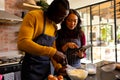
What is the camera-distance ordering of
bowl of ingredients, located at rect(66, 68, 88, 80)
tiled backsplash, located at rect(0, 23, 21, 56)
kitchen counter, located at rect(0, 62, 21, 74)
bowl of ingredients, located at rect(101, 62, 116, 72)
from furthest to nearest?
1. tiled backsplash, located at rect(0, 23, 21, 56)
2. kitchen counter, located at rect(0, 62, 21, 74)
3. bowl of ingredients, located at rect(101, 62, 116, 72)
4. bowl of ingredients, located at rect(66, 68, 88, 80)

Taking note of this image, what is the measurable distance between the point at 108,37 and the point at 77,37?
1998mm

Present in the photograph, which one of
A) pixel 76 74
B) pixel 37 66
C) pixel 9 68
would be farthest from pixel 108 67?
pixel 9 68

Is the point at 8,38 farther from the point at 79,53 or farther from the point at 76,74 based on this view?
the point at 76,74

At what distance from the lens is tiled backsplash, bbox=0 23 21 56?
272 centimetres

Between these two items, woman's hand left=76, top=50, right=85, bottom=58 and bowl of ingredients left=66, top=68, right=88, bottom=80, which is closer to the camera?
bowl of ingredients left=66, top=68, right=88, bottom=80

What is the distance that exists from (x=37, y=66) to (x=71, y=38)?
18.8 inches

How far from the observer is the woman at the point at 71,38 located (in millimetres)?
1407

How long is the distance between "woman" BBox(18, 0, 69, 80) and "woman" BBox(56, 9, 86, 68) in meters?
0.18

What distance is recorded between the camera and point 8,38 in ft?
9.20

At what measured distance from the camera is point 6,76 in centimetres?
221

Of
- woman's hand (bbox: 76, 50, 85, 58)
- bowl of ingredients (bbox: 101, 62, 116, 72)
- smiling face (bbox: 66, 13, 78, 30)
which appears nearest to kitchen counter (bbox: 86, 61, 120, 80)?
bowl of ingredients (bbox: 101, 62, 116, 72)

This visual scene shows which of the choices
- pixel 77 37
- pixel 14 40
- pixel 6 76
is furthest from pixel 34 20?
pixel 14 40

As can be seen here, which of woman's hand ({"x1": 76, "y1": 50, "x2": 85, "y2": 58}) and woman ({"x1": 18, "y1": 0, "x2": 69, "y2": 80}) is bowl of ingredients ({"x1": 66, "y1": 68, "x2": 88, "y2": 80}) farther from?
woman's hand ({"x1": 76, "y1": 50, "x2": 85, "y2": 58})

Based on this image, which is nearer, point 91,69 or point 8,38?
point 91,69
